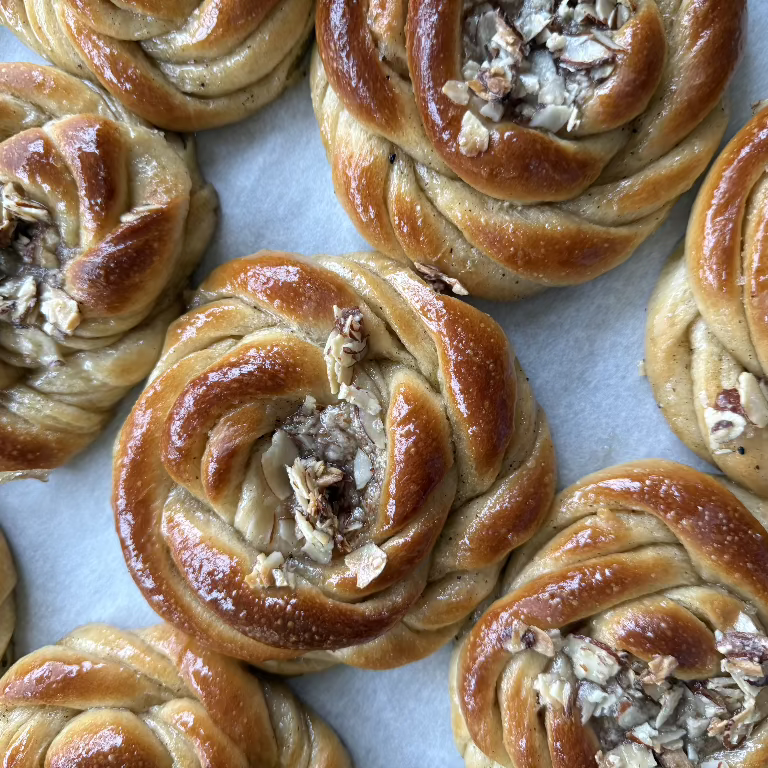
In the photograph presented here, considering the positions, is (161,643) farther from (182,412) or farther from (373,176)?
(373,176)

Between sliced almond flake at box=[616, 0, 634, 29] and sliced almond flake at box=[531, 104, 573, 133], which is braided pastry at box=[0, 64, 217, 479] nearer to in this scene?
sliced almond flake at box=[531, 104, 573, 133]

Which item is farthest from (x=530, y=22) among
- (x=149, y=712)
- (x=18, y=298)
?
(x=149, y=712)

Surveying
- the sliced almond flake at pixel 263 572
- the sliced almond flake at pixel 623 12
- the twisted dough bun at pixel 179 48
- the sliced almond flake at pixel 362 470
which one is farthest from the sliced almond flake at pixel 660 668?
the twisted dough bun at pixel 179 48

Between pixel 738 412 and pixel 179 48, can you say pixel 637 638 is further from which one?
pixel 179 48

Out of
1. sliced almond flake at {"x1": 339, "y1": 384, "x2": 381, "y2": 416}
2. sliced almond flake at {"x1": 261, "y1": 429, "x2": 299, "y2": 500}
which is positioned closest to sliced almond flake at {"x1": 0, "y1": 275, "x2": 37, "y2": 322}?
sliced almond flake at {"x1": 261, "y1": 429, "x2": 299, "y2": 500}

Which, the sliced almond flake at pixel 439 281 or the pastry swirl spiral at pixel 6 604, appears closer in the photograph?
the sliced almond flake at pixel 439 281

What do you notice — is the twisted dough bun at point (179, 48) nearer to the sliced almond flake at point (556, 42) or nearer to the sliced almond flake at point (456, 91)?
the sliced almond flake at point (456, 91)

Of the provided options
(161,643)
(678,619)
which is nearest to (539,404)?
(678,619)
